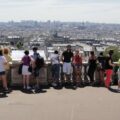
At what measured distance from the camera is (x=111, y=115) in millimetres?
12586

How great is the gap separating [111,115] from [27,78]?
196 inches

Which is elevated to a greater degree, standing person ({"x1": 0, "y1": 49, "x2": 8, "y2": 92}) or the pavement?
standing person ({"x1": 0, "y1": 49, "x2": 8, "y2": 92})

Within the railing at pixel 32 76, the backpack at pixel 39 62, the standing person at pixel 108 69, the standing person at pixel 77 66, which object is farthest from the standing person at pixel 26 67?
the standing person at pixel 108 69

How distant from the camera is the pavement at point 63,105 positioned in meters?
12.4

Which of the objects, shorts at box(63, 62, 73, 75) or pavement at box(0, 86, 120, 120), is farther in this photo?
shorts at box(63, 62, 73, 75)

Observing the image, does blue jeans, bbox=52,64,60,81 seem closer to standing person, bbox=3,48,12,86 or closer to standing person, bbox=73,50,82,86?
standing person, bbox=73,50,82,86

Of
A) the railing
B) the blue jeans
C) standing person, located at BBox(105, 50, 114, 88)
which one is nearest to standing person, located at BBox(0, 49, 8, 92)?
the railing

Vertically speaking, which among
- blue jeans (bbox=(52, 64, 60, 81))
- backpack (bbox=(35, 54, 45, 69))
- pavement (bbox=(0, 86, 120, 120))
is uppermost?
backpack (bbox=(35, 54, 45, 69))

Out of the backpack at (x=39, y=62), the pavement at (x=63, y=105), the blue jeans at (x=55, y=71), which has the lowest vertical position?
the pavement at (x=63, y=105)

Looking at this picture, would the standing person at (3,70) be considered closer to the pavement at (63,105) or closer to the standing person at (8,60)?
the standing person at (8,60)

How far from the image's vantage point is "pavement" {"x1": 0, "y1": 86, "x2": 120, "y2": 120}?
12422 mm

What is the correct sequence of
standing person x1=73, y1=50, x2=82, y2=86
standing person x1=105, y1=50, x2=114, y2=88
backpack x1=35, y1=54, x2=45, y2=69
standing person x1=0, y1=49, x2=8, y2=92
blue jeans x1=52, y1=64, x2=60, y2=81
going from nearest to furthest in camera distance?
standing person x1=0, y1=49, x2=8, y2=92 < backpack x1=35, y1=54, x2=45, y2=69 < standing person x1=105, y1=50, x2=114, y2=88 < blue jeans x1=52, y1=64, x2=60, y2=81 < standing person x1=73, y1=50, x2=82, y2=86

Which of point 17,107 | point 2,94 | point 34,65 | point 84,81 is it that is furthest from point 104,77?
point 17,107

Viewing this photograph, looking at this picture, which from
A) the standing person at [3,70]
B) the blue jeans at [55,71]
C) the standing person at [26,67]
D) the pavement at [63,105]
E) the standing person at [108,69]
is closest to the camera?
the pavement at [63,105]
